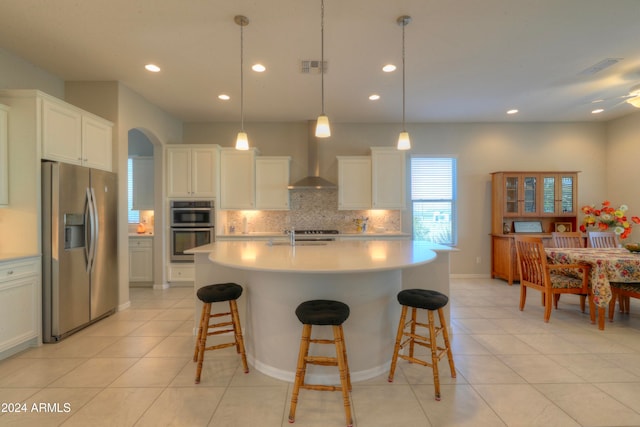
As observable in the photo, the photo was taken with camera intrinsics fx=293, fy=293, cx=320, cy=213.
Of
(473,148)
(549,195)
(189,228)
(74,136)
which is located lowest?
(189,228)

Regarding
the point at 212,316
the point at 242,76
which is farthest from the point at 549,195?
the point at 212,316

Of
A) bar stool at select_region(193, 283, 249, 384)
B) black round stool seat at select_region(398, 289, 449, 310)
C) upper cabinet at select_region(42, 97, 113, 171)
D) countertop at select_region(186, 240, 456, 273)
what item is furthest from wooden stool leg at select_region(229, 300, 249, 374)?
upper cabinet at select_region(42, 97, 113, 171)

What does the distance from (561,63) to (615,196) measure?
12.1 feet

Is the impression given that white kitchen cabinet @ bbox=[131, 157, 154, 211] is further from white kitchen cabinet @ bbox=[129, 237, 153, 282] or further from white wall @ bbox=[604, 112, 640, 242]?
Answer: white wall @ bbox=[604, 112, 640, 242]

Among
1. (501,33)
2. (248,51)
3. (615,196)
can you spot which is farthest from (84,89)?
(615,196)

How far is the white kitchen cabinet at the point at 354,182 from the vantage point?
208 inches

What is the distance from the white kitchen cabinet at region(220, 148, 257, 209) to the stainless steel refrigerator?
177 centimetres

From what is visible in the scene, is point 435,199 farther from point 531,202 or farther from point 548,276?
point 548,276

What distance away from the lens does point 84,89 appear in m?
3.83

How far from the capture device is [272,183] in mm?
5301

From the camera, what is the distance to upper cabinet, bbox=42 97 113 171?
116 inches

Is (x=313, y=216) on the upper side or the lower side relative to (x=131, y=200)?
lower

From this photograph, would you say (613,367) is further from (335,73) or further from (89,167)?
(89,167)

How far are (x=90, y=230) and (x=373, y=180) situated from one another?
13.5 ft
